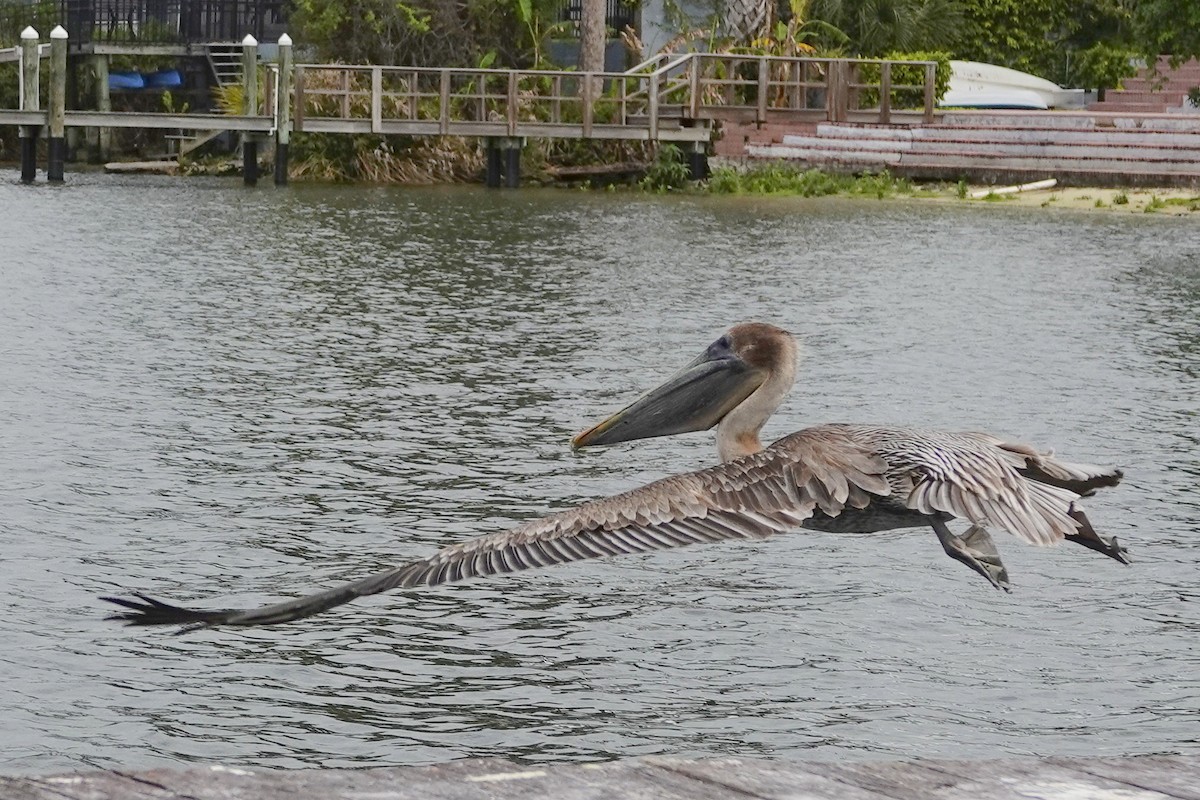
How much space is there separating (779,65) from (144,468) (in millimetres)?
24849

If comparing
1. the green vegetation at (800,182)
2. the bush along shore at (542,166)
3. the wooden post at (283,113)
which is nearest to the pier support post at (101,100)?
the bush along shore at (542,166)

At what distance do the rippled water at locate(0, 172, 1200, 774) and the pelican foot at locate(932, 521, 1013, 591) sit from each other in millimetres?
614

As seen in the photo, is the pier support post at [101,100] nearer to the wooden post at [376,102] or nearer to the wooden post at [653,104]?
the wooden post at [376,102]

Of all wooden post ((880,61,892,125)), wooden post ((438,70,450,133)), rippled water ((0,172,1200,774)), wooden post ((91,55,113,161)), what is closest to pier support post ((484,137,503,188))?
wooden post ((438,70,450,133))

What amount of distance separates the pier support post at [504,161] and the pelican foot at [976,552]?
2735 centimetres

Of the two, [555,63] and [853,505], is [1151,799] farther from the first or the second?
[555,63]

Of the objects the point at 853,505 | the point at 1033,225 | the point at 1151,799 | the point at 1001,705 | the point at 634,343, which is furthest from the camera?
the point at 1033,225

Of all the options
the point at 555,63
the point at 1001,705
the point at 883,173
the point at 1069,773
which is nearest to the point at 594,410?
the point at 1001,705

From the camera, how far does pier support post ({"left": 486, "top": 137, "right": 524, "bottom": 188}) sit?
1320 inches

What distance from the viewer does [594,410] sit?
12688 millimetres

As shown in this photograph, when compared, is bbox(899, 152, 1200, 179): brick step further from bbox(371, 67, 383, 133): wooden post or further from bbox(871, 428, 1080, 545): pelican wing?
bbox(871, 428, 1080, 545): pelican wing

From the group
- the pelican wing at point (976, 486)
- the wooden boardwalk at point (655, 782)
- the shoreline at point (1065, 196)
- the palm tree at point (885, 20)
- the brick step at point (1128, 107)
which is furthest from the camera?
the palm tree at point (885, 20)

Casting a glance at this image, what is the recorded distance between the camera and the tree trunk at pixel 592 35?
3572 cm

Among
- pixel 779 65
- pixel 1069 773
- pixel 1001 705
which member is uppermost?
pixel 779 65
